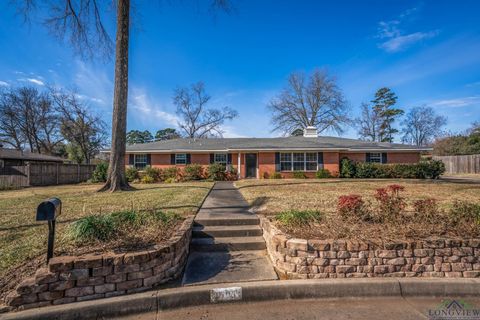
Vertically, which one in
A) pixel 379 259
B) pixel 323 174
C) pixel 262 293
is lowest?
→ pixel 262 293

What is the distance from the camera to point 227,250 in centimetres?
417

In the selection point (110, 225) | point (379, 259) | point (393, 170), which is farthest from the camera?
point (393, 170)

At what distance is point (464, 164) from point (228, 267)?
31508mm

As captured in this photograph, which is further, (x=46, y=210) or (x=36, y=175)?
(x=36, y=175)

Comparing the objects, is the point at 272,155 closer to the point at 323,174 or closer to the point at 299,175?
the point at 299,175

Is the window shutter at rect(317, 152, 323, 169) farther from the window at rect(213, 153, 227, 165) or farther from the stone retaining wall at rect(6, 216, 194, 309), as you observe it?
the stone retaining wall at rect(6, 216, 194, 309)

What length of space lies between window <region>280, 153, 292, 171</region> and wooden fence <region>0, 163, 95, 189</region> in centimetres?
1690

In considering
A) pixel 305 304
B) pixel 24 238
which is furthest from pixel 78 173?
pixel 305 304

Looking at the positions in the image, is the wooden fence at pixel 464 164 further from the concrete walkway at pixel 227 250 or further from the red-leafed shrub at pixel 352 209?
the concrete walkway at pixel 227 250

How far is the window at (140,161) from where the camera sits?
18.1 metres

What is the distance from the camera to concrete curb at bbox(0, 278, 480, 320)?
8.71ft

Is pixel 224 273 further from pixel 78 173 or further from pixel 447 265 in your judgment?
pixel 78 173

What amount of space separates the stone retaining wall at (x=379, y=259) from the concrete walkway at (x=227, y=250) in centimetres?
48

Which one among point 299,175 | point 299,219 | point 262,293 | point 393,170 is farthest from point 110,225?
point 393,170
